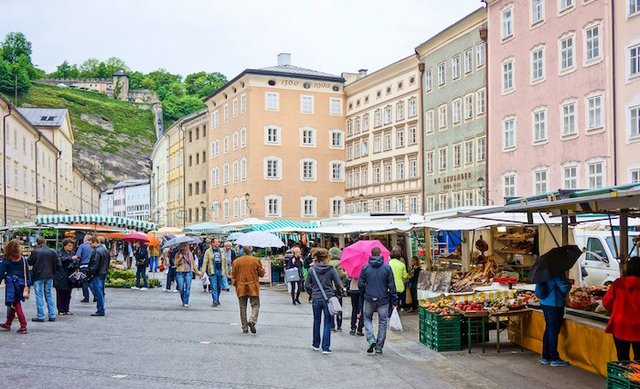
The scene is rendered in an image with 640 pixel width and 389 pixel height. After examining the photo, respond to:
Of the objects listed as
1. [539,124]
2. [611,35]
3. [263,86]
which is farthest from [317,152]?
[611,35]

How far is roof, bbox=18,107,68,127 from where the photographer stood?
254ft

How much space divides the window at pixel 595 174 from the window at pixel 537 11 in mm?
8115

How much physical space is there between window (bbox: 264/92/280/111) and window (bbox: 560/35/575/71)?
106ft

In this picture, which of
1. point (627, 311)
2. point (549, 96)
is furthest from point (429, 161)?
point (627, 311)

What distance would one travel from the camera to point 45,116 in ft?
263

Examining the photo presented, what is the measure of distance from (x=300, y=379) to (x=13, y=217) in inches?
1694

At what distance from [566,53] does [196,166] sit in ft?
168

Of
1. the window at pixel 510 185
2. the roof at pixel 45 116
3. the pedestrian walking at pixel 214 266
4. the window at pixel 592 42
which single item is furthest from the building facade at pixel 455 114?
the roof at pixel 45 116

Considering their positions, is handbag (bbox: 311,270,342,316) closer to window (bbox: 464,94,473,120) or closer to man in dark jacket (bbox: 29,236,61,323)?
man in dark jacket (bbox: 29,236,61,323)

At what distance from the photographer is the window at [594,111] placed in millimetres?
31844

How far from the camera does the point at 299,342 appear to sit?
1413cm

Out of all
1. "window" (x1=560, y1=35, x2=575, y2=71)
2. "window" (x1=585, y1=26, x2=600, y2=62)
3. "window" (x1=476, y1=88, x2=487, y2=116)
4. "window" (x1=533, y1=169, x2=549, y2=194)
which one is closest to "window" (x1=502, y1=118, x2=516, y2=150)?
"window" (x1=476, y1=88, x2=487, y2=116)

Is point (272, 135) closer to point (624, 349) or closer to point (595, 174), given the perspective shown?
point (595, 174)

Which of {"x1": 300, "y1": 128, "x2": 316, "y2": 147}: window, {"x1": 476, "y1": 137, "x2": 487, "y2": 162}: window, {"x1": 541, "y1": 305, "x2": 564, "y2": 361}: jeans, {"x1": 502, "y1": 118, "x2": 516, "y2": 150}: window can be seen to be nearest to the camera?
{"x1": 541, "y1": 305, "x2": 564, "y2": 361}: jeans
